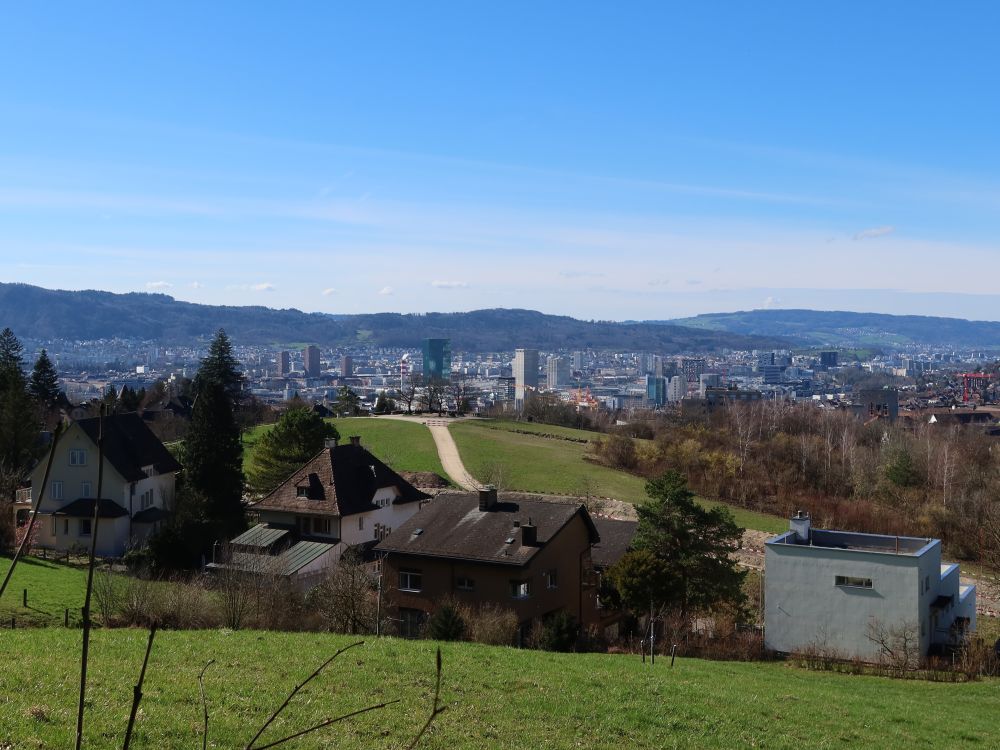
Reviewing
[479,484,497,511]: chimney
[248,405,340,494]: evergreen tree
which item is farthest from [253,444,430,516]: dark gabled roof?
[248,405,340,494]: evergreen tree

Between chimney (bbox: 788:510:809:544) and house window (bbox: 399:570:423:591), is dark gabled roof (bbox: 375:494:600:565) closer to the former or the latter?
house window (bbox: 399:570:423:591)

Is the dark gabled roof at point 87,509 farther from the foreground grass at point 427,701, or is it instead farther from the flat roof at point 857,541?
the flat roof at point 857,541

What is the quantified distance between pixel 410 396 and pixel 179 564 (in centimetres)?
6232

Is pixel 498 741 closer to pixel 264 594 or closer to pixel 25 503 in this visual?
pixel 264 594

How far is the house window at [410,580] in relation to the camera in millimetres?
30312

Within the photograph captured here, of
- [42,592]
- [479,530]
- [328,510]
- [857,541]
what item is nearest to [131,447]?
[328,510]

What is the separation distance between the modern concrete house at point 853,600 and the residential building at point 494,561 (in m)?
6.63

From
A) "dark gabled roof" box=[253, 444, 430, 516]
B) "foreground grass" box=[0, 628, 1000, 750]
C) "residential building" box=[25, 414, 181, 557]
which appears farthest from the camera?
"residential building" box=[25, 414, 181, 557]

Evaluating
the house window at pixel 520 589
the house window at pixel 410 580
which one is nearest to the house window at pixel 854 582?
the house window at pixel 520 589

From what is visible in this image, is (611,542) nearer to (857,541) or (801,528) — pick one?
(801,528)

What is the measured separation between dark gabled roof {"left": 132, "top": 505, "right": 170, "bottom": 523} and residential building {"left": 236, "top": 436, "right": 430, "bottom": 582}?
19.5 feet

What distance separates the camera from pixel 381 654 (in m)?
15.3

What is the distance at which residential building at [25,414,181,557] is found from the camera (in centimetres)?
3953

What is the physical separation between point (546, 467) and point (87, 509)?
32.4m
